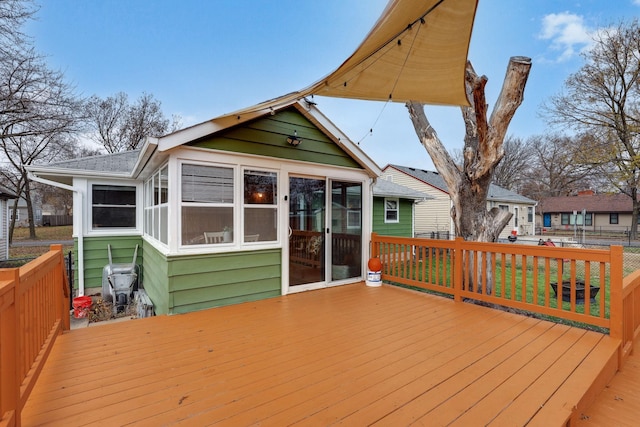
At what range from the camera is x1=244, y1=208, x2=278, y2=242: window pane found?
14.1 feet

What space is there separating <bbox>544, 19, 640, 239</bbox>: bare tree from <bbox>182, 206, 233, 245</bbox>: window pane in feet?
63.9

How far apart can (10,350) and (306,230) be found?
3736mm

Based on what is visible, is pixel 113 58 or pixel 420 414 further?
pixel 113 58

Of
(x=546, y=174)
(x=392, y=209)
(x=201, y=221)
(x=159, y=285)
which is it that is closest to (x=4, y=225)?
(x=159, y=285)

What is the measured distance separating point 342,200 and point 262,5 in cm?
631

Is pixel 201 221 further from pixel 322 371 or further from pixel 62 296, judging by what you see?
pixel 322 371

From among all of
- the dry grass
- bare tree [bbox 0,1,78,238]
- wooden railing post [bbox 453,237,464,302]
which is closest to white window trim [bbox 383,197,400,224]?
wooden railing post [bbox 453,237,464,302]

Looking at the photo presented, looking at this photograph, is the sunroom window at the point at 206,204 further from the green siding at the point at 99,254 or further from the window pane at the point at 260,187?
the green siding at the point at 99,254

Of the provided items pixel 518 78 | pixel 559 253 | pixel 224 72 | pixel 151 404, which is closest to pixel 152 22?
pixel 224 72

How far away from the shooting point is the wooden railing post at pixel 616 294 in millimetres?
2830

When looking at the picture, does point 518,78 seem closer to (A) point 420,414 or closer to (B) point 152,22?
(A) point 420,414

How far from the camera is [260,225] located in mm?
4434

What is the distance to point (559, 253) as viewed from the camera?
3348 millimetres

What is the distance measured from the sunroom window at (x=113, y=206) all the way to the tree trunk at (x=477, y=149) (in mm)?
6395
